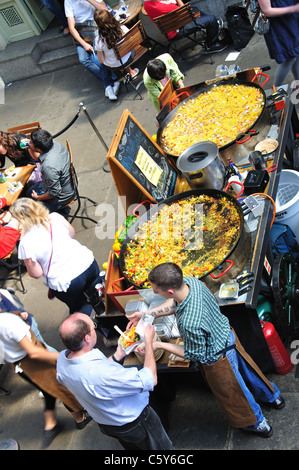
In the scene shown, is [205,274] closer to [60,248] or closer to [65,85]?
[60,248]

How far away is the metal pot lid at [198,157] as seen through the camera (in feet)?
13.7

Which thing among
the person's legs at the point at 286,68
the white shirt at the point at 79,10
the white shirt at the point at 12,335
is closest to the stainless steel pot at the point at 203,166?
the white shirt at the point at 12,335

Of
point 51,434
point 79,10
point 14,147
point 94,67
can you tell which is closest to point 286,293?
point 51,434

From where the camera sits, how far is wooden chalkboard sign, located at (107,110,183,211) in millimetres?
4172

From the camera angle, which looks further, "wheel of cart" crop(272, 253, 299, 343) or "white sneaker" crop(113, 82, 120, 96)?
"white sneaker" crop(113, 82, 120, 96)

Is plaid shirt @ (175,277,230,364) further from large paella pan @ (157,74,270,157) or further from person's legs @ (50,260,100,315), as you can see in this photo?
large paella pan @ (157,74,270,157)

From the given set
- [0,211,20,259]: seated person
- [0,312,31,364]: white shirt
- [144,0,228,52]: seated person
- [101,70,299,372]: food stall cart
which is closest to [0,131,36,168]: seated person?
[0,211,20,259]: seated person

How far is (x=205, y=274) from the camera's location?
11.7ft

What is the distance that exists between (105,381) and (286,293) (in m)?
1.92

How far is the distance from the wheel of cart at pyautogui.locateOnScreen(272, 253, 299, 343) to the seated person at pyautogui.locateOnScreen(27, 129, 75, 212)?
10.8 feet

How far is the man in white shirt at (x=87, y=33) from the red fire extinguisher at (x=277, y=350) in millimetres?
6728

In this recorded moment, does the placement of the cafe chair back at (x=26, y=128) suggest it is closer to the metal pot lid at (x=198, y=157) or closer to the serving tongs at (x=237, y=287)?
the metal pot lid at (x=198, y=157)

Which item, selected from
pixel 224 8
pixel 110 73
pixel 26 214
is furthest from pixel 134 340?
pixel 224 8

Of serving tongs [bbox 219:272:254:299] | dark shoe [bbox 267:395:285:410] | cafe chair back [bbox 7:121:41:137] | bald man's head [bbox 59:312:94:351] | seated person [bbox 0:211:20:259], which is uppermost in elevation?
bald man's head [bbox 59:312:94:351]
